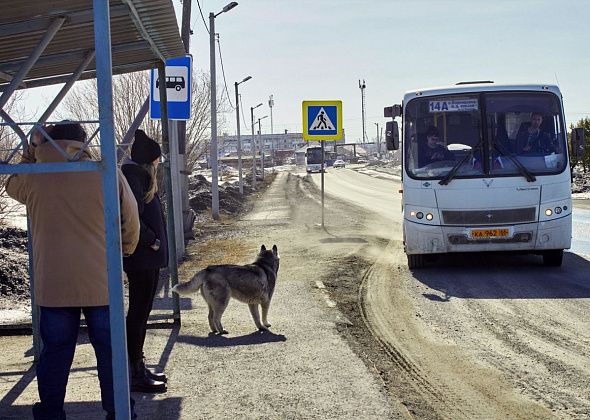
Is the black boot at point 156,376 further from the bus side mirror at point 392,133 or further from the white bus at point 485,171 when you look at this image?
the bus side mirror at point 392,133

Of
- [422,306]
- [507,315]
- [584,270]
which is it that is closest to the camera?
[507,315]

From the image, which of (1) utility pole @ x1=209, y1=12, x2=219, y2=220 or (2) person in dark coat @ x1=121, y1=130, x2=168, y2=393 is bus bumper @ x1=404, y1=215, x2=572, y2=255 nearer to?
(2) person in dark coat @ x1=121, y1=130, x2=168, y2=393

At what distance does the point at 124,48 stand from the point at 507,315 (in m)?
5.32

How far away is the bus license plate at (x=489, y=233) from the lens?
13.0 metres

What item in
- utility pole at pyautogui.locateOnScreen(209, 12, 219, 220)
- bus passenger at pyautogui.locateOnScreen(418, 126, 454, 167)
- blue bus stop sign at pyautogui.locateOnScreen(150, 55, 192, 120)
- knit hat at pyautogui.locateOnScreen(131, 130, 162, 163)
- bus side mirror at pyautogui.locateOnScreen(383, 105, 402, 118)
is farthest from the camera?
utility pole at pyautogui.locateOnScreen(209, 12, 219, 220)

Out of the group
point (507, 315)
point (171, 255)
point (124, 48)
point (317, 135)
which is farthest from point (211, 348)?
point (317, 135)

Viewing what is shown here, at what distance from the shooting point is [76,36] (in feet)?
21.1

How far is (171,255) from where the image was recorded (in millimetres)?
8727

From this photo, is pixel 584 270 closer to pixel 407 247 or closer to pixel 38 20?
pixel 407 247

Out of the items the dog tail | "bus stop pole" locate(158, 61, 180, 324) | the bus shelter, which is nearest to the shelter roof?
the bus shelter

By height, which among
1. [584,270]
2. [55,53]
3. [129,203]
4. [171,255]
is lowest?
[584,270]

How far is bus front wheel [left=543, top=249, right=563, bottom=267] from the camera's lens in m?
13.3

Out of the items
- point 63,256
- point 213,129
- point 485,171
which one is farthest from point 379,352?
point 213,129

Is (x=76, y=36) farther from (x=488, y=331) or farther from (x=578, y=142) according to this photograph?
(x=578, y=142)
